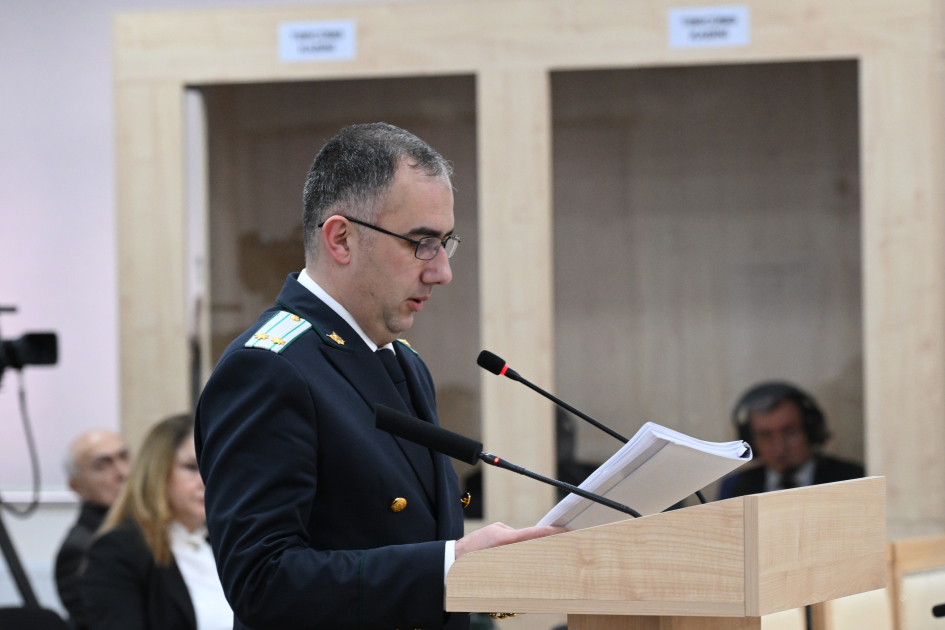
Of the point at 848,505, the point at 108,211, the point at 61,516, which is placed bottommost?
the point at 61,516

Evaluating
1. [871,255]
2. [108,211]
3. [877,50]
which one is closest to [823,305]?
[871,255]

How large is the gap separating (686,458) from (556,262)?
2.67 metres

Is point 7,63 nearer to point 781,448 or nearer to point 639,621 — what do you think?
point 781,448

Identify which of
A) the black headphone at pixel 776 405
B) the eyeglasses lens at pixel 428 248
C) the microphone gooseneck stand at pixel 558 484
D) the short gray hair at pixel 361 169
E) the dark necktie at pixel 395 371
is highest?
the short gray hair at pixel 361 169

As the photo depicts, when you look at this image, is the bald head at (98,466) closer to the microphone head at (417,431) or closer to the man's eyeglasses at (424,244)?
the man's eyeglasses at (424,244)

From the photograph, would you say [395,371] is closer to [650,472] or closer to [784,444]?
→ [650,472]

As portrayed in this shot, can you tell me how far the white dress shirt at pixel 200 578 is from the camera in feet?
9.37

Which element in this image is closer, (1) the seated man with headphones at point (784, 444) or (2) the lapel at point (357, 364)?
(2) the lapel at point (357, 364)

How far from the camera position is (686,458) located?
1.19m

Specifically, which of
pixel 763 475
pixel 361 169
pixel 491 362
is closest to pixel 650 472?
pixel 491 362

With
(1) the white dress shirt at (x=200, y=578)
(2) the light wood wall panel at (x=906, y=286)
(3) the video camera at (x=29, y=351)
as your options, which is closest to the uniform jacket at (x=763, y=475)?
(2) the light wood wall panel at (x=906, y=286)

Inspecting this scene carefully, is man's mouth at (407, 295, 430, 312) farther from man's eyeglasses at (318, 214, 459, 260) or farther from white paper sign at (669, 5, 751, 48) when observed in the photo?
white paper sign at (669, 5, 751, 48)

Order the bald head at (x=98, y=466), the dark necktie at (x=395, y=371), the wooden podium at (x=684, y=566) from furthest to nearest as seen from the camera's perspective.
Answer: the bald head at (x=98, y=466), the dark necktie at (x=395, y=371), the wooden podium at (x=684, y=566)

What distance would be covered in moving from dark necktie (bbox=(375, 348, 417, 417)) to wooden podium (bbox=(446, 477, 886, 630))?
1.41 ft
